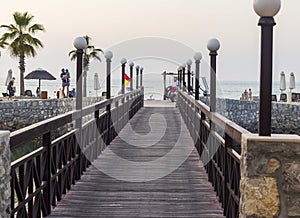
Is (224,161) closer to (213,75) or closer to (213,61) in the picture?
(213,75)

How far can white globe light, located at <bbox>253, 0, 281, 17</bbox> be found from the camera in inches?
133

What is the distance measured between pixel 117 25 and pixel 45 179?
15.9 m

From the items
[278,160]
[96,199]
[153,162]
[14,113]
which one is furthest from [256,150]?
[14,113]

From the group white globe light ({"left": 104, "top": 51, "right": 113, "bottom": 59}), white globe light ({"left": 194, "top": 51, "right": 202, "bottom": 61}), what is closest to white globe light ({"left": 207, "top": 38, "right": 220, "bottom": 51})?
white globe light ({"left": 194, "top": 51, "right": 202, "bottom": 61})

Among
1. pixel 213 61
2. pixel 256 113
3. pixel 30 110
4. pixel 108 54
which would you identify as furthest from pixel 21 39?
pixel 213 61

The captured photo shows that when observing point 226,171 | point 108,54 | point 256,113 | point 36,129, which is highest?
point 108,54

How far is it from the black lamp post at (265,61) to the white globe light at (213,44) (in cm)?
274

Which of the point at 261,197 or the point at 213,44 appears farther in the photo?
the point at 213,44

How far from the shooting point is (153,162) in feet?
24.4

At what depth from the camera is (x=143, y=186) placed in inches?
229

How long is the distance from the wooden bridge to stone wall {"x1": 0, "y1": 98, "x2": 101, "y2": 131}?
1626 centimetres

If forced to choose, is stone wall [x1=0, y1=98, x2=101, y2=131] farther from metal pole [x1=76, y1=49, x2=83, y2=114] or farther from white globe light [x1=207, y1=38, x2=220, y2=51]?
white globe light [x1=207, y1=38, x2=220, y2=51]

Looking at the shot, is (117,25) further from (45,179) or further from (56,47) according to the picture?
(45,179)

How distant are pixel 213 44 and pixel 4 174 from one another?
353 centimetres
